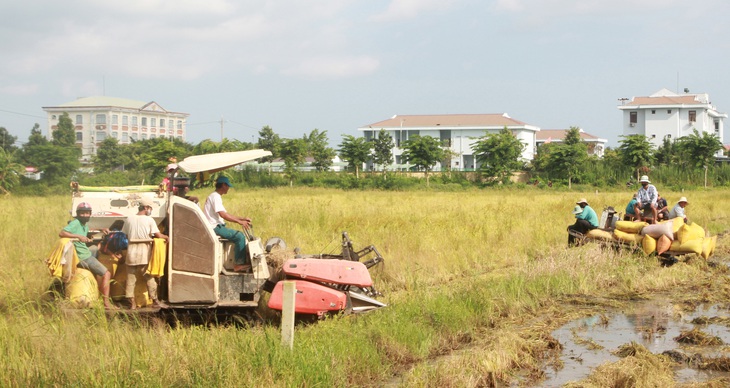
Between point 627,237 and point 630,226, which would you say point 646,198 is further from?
point 627,237

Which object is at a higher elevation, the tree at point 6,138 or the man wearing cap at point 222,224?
the tree at point 6,138

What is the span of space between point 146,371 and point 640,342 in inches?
210

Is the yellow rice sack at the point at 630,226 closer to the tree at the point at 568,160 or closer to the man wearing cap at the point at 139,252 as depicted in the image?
the man wearing cap at the point at 139,252

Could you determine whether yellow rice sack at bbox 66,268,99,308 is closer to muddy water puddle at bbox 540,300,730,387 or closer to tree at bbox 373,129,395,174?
muddy water puddle at bbox 540,300,730,387

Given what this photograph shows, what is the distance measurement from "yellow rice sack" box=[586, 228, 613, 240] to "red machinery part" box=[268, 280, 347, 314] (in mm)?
7580

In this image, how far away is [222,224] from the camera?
9.31 m

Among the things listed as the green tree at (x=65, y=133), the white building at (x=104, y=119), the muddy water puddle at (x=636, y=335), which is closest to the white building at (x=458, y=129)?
the green tree at (x=65, y=133)

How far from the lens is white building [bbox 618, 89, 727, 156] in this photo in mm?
86688

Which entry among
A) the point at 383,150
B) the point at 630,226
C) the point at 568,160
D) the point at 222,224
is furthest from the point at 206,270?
the point at 383,150

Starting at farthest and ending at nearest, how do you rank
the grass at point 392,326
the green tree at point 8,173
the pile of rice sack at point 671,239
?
the green tree at point 8,173 < the pile of rice sack at point 671,239 < the grass at point 392,326

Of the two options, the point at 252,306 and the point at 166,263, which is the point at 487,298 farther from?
the point at 166,263

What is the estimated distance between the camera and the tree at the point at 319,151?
6675cm

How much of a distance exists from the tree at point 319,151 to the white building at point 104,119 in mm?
51574

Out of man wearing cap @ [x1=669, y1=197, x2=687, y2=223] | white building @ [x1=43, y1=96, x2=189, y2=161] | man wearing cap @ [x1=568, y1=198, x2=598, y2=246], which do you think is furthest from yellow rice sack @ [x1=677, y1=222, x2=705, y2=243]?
white building @ [x1=43, y1=96, x2=189, y2=161]
